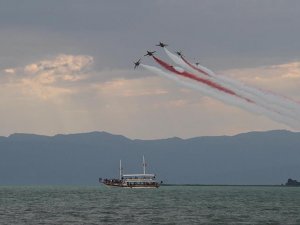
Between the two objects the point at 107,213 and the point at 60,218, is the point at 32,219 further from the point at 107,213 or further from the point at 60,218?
the point at 107,213

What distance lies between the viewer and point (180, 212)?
13525 centimetres

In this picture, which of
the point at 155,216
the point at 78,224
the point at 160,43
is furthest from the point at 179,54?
the point at 78,224

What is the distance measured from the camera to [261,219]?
119 meters

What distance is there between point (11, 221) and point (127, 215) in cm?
2447

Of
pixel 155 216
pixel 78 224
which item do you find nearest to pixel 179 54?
pixel 155 216

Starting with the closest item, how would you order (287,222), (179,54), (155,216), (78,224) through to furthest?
(78,224) < (287,222) < (155,216) < (179,54)

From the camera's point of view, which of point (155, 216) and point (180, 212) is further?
point (180, 212)

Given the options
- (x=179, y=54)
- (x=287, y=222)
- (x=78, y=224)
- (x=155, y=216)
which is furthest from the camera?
(x=179, y=54)

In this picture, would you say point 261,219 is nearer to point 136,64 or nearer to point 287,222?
point 287,222

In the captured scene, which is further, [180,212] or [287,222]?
[180,212]

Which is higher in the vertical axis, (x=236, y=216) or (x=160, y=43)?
(x=160, y=43)

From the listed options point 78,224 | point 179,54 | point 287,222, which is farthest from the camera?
point 179,54

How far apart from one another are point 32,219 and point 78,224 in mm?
13801

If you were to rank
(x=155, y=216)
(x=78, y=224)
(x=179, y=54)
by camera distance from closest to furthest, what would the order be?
(x=78, y=224) < (x=155, y=216) < (x=179, y=54)
